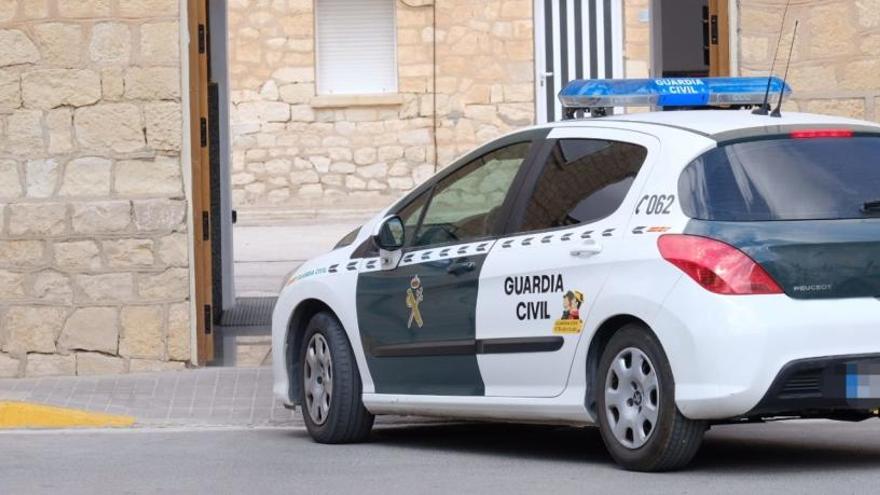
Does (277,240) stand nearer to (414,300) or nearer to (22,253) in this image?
(22,253)

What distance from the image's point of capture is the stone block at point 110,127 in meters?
12.6

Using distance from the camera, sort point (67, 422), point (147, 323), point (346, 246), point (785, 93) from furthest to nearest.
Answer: point (147, 323), point (67, 422), point (346, 246), point (785, 93)

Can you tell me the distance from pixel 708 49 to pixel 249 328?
421 cm

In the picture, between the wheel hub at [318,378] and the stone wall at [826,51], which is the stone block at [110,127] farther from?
the stone wall at [826,51]

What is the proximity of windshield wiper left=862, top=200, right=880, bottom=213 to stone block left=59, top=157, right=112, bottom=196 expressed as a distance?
6024 millimetres

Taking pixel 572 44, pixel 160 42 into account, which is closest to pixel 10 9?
pixel 160 42

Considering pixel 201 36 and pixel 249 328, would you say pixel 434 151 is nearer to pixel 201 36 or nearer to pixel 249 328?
pixel 249 328

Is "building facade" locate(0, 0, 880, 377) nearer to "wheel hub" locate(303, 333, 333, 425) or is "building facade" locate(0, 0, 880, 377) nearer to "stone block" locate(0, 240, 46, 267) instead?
"stone block" locate(0, 240, 46, 267)

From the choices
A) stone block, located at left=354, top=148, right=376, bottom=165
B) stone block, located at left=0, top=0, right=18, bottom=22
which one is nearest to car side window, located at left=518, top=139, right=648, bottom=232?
stone block, located at left=0, top=0, right=18, bottom=22

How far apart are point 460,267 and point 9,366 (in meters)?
4.60

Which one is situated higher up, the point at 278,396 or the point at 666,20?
the point at 666,20

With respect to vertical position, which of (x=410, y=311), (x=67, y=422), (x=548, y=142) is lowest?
(x=67, y=422)

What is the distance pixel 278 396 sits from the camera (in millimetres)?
10312

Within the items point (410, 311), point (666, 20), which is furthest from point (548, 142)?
point (666, 20)
